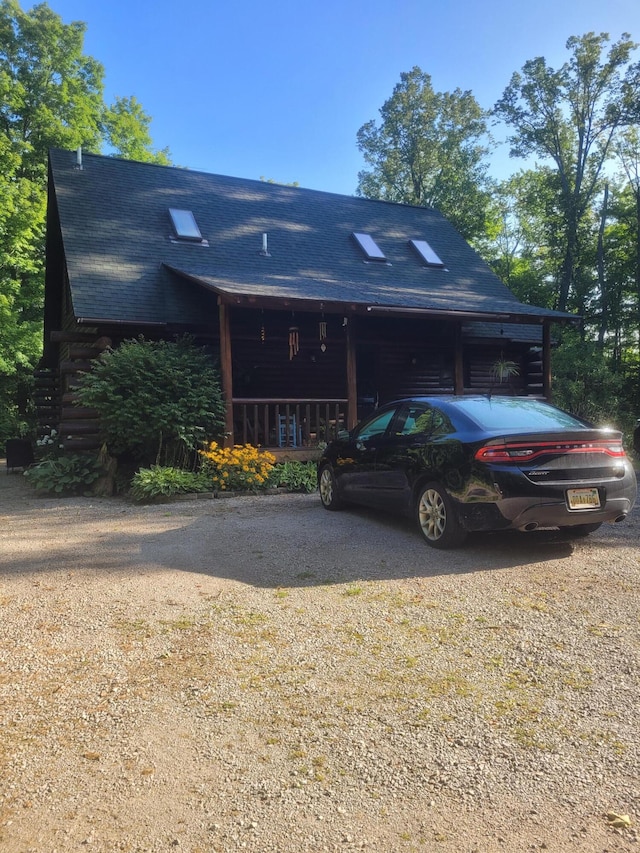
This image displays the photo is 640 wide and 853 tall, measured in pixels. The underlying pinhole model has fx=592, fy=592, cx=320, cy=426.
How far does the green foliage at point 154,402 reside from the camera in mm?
9391

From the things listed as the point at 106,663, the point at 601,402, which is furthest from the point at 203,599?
the point at 601,402

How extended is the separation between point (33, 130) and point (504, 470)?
26044 millimetres

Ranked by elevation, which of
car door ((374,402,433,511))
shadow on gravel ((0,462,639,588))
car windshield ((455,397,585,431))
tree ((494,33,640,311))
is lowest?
shadow on gravel ((0,462,639,588))

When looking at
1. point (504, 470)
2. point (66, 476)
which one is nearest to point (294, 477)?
point (66, 476)

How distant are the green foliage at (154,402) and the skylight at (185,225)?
468 cm

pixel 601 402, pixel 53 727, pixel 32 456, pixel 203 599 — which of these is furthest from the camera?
pixel 601 402

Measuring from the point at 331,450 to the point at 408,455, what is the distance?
1.97m

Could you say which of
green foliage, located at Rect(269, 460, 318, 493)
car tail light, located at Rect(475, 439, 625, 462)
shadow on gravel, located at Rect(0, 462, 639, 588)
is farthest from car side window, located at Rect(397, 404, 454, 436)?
green foliage, located at Rect(269, 460, 318, 493)

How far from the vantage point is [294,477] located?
989 centimetres

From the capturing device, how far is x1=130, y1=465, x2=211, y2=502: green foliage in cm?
872

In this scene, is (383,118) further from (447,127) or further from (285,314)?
(285,314)

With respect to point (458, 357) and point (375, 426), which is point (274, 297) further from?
point (458, 357)

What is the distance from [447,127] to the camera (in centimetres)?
3250

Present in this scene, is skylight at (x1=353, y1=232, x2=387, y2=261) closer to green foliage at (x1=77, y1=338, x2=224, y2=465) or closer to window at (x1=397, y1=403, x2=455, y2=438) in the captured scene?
green foliage at (x1=77, y1=338, x2=224, y2=465)
